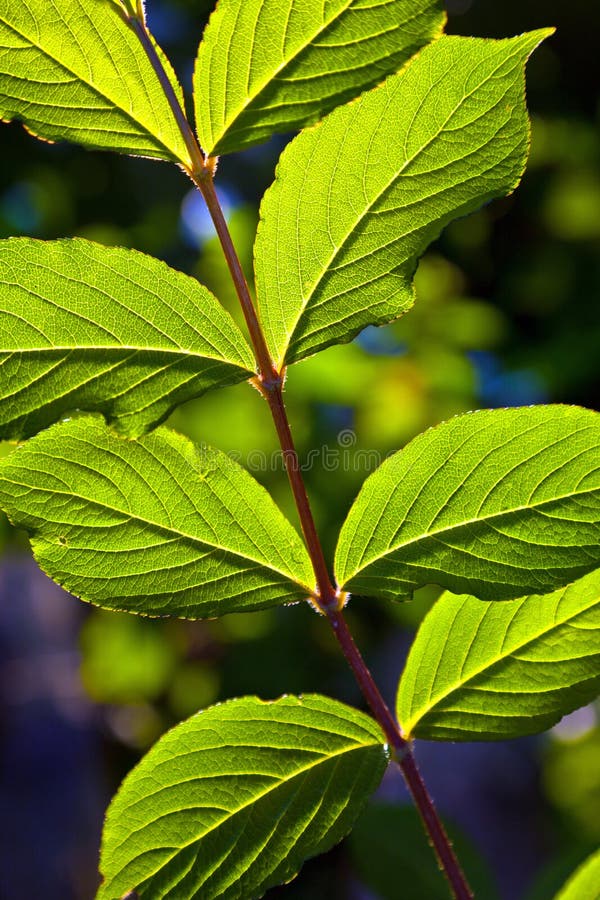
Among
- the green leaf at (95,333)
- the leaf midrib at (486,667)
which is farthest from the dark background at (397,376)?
the green leaf at (95,333)

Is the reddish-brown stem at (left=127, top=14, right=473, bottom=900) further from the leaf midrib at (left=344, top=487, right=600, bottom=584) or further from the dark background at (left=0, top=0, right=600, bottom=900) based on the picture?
the dark background at (left=0, top=0, right=600, bottom=900)

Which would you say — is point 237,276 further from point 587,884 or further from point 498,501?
point 587,884

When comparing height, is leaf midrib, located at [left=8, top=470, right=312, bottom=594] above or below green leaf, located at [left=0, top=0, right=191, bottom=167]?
below

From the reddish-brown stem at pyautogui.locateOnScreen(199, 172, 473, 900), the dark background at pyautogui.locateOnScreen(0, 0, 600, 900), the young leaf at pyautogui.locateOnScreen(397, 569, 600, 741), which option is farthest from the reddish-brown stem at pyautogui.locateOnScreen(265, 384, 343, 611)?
the dark background at pyautogui.locateOnScreen(0, 0, 600, 900)

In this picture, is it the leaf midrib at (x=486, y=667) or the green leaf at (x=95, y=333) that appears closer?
the green leaf at (x=95, y=333)

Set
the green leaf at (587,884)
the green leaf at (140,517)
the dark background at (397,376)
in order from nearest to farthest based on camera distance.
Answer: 1. the green leaf at (140,517)
2. the green leaf at (587,884)
3. the dark background at (397,376)

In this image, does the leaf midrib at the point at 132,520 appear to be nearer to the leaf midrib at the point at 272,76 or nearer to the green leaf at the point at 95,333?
the green leaf at the point at 95,333

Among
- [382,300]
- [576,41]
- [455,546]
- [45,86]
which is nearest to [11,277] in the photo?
[45,86]
